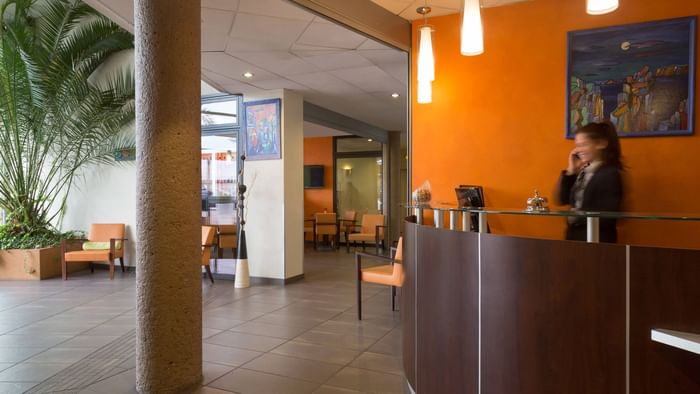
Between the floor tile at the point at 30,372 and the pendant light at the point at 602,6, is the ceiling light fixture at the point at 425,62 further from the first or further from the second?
the floor tile at the point at 30,372

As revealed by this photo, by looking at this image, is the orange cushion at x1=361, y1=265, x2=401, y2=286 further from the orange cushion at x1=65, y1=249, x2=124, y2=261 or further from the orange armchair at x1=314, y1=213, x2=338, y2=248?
the orange armchair at x1=314, y1=213, x2=338, y2=248

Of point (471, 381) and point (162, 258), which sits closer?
point (471, 381)

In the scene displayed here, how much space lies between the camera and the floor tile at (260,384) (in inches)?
115

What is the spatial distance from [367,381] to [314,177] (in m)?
9.78

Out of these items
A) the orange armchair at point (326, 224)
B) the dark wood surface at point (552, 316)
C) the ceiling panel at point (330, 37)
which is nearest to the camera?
the dark wood surface at point (552, 316)

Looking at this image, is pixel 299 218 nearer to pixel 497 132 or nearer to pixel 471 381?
pixel 497 132

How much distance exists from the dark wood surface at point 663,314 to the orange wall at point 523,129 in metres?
2.06

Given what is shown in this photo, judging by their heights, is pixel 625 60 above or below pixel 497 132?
above

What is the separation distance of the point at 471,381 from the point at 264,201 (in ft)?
16.9

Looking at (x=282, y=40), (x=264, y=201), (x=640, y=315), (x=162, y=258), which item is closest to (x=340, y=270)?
(x=264, y=201)

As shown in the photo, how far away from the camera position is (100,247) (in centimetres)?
737

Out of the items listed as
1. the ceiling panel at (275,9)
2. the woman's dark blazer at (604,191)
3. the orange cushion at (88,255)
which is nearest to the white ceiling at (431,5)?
the ceiling panel at (275,9)

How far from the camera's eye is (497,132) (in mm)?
3990

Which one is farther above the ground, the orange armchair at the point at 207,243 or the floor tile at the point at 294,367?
the orange armchair at the point at 207,243
